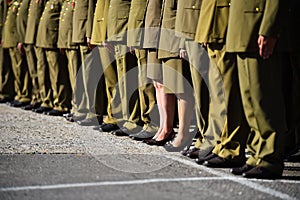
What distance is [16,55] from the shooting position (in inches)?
583

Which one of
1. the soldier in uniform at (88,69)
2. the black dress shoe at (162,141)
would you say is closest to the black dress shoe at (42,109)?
the soldier in uniform at (88,69)

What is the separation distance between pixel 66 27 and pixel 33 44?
166 centimetres

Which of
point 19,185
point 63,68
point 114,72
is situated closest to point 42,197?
point 19,185

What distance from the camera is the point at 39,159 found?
26.6 ft

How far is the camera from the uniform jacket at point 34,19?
13422 mm

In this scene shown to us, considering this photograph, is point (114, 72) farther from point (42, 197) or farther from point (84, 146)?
point (42, 197)

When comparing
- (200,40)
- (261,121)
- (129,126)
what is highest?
(200,40)

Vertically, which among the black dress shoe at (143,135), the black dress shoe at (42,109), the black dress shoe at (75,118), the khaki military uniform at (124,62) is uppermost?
the khaki military uniform at (124,62)

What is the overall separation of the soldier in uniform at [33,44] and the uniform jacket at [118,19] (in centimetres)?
332

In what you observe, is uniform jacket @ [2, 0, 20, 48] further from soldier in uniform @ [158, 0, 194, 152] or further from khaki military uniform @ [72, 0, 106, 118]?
soldier in uniform @ [158, 0, 194, 152]

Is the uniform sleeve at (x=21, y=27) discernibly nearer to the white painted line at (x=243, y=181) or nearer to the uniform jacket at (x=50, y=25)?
the uniform jacket at (x=50, y=25)

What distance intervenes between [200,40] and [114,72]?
3.27 m

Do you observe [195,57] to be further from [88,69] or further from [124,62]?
[88,69]

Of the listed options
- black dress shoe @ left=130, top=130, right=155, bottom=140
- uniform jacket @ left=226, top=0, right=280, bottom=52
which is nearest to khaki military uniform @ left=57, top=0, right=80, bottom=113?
black dress shoe @ left=130, top=130, right=155, bottom=140
